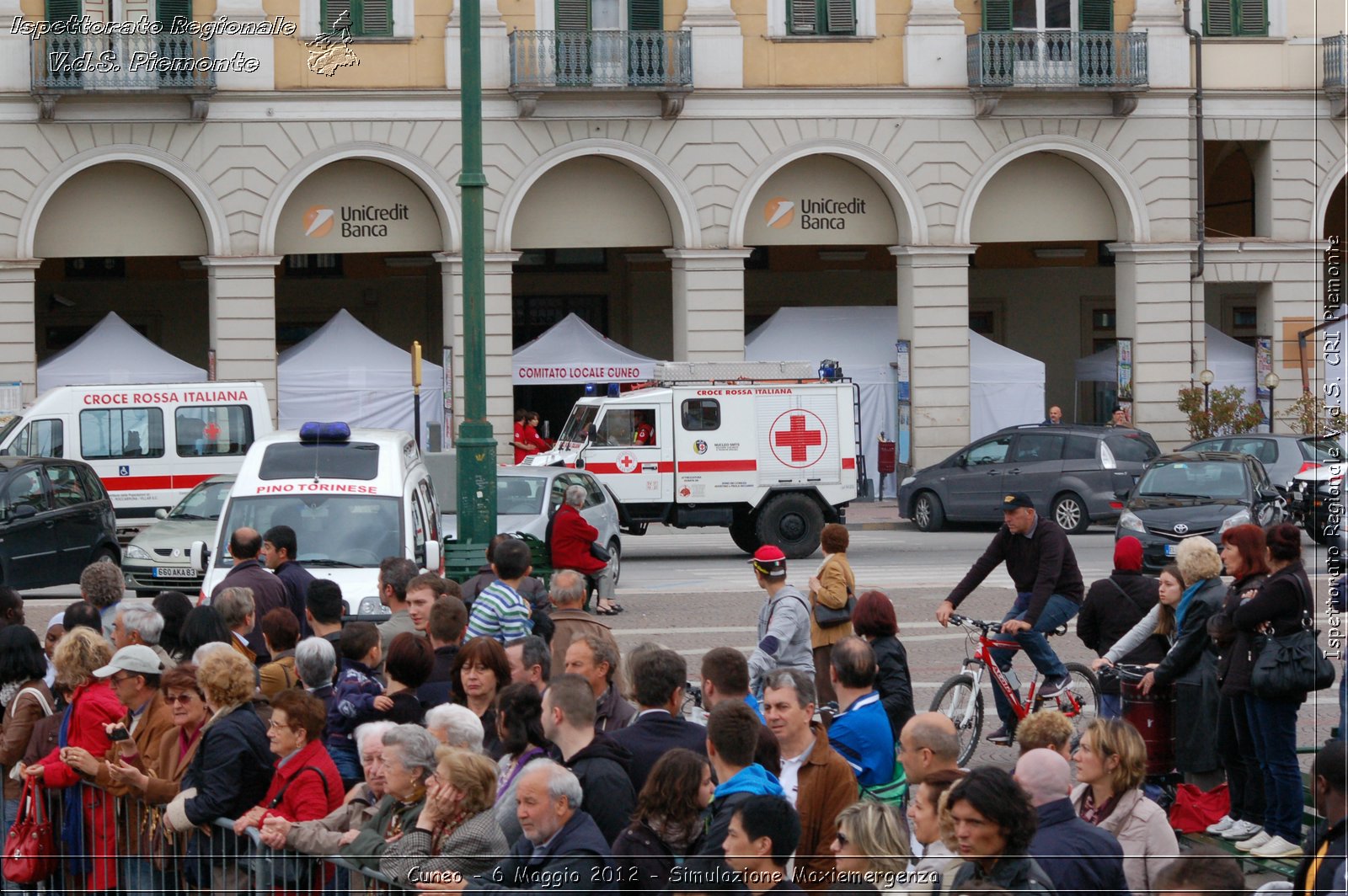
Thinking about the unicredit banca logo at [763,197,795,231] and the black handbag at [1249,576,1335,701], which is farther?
the unicredit banca logo at [763,197,795,231]

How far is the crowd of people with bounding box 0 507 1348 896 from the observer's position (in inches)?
221

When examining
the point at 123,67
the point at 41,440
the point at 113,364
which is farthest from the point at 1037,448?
the point at 123,67

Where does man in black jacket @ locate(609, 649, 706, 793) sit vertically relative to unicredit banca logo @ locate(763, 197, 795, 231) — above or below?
below

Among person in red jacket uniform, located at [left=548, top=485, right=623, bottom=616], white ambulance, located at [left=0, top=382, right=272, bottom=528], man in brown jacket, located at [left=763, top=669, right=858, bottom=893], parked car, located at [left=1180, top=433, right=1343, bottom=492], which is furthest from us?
parked car, located at [left=1180, top=433, right=1343, bottom=492]

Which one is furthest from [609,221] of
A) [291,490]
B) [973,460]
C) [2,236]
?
[291,490]

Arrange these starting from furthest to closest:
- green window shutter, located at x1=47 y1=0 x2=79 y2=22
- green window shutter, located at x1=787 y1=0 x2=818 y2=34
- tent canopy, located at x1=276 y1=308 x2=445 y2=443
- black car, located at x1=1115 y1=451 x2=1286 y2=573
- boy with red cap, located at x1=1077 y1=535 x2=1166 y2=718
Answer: green window shutter, located at x1=787 y1=0 x2=818 y2=34 < tent canopy, located at x1=276 y1=308 x2=445 y2=443 < green window shutter, located at x1=47 y1=0 x2=79 y2=22 < black car, located at x1=1115 y1=451 x2=1286 y2=573 < boy with red cap, located at x1=1077 y1=535 x2=1166 y2=718

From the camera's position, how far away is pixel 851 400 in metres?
24.2

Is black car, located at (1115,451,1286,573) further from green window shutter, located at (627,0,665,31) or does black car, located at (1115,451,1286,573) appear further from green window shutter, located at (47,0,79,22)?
green window shutter, located at (47,0,79,22)

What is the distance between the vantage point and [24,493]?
19.1 meters

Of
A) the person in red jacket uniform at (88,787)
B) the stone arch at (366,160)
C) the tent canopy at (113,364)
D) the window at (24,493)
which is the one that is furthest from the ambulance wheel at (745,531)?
the person in red jacket uniform at (88,787)

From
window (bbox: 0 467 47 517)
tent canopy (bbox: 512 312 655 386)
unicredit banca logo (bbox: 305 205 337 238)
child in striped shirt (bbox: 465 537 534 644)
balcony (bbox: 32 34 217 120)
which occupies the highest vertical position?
balcony (bbox: 32 34 217 120)

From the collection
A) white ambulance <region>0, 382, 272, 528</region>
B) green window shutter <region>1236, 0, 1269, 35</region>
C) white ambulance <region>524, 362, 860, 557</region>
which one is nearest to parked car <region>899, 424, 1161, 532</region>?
white ambulance <region>524, 362, 860, 557</region>

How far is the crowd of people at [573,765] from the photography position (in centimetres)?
562

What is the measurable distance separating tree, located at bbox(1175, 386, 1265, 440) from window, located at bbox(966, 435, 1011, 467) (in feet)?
16.8
